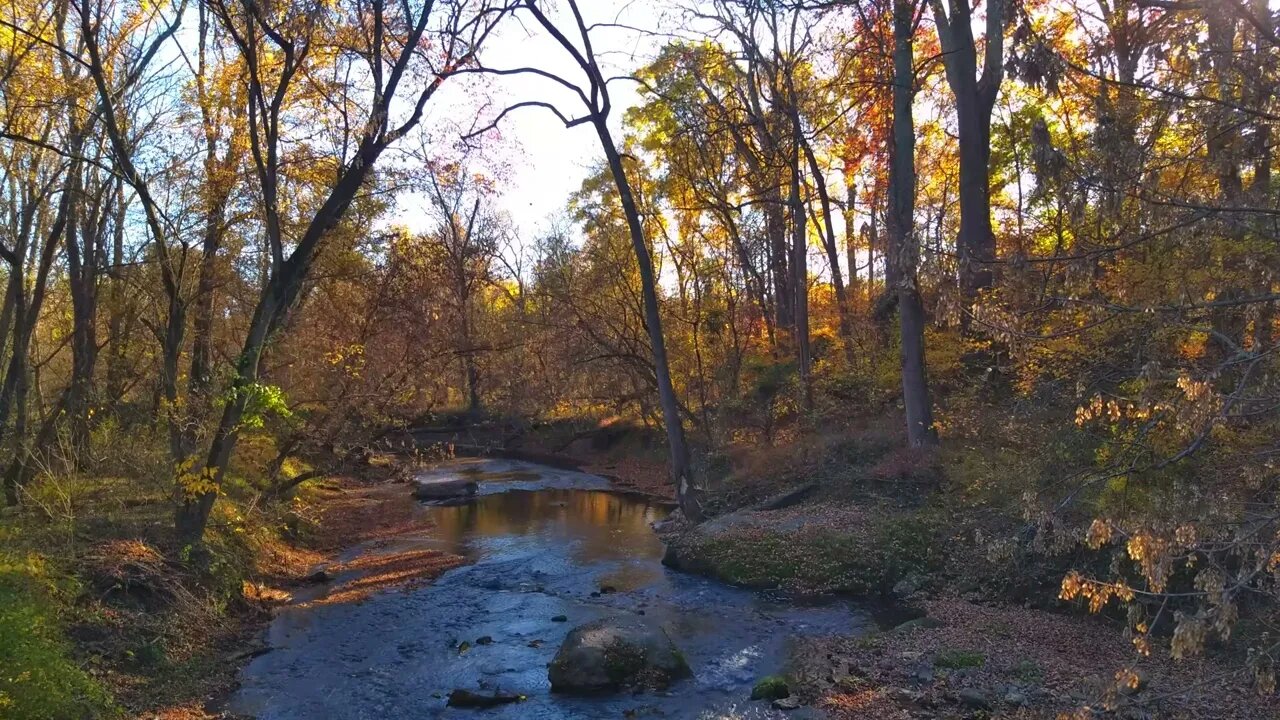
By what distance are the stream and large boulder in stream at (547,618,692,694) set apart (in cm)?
21

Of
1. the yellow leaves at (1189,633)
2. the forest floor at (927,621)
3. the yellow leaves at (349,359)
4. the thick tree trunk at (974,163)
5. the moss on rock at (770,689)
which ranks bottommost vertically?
the moss on rock at (770,689)

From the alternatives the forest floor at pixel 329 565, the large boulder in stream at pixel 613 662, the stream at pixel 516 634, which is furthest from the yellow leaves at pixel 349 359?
the large boulder in stream at pixel 613 662

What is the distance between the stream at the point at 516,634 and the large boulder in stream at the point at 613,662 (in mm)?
206

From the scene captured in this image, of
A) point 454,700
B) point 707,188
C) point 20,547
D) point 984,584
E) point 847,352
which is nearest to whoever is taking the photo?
point 454,700

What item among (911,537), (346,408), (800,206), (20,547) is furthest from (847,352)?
(20,547)

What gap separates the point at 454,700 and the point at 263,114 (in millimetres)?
9828

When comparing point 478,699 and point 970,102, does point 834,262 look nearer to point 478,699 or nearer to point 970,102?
point 970,102

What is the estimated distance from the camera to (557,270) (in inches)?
1272

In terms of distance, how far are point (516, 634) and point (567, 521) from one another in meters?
9.58

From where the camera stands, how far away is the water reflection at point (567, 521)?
18125mm

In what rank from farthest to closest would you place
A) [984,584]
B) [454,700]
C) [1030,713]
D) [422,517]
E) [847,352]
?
[847,352] → [422,517] → [984,584] → [454,700] → [1030,713]

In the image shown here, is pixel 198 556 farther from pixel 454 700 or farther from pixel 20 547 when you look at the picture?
pixel 454 700

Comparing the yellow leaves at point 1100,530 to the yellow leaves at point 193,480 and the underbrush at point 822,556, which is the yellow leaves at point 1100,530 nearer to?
the underbrush at point 822,556

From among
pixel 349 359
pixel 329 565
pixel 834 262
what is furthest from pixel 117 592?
pixel 834 262
